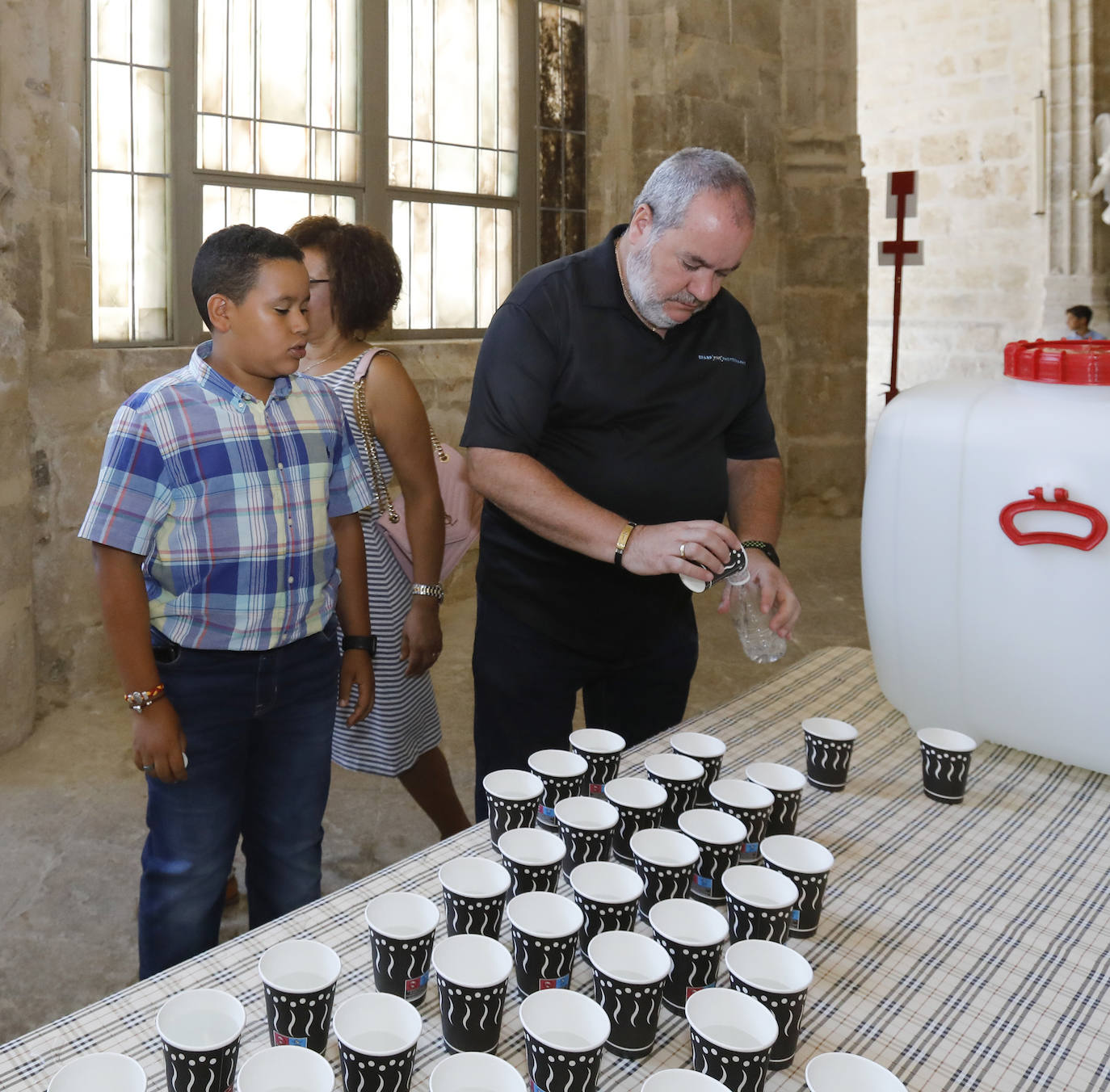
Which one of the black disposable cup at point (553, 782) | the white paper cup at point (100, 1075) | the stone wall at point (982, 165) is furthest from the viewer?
the stone wall at point (982, 165)

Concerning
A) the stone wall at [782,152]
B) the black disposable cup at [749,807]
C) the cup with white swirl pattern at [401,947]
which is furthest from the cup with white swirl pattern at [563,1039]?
the stone wall at [782,152]

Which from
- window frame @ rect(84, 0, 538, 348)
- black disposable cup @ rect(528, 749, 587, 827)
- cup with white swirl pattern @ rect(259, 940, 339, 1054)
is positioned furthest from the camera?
window frame @ rect(84, 0, 538, 348)

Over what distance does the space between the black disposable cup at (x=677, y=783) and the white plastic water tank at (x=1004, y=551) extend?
0.43 meters

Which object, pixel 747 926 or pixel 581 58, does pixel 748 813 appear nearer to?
pixel 747 926

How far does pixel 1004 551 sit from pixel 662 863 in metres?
0.65

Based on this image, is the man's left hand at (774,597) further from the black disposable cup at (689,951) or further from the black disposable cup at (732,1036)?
the black disposable cup at (732,1036)

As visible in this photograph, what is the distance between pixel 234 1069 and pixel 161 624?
39.5 inches

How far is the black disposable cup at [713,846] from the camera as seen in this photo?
1.22 m

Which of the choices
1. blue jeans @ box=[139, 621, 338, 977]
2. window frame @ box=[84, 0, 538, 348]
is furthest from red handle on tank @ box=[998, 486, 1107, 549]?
window frame @ box=[84, 0, 538, 348]

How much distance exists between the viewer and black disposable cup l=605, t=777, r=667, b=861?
1.30 metres

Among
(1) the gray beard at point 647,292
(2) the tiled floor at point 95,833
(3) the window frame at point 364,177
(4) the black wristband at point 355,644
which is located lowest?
(2) the tiled floor at point 95,833

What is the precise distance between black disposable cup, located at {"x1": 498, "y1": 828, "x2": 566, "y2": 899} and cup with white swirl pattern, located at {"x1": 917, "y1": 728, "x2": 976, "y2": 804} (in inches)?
21.1

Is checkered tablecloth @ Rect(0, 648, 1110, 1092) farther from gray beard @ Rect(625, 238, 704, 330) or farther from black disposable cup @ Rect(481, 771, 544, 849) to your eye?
gray beard @ Rect(625, 238, 704, 330)

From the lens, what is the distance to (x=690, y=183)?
5.90ft
